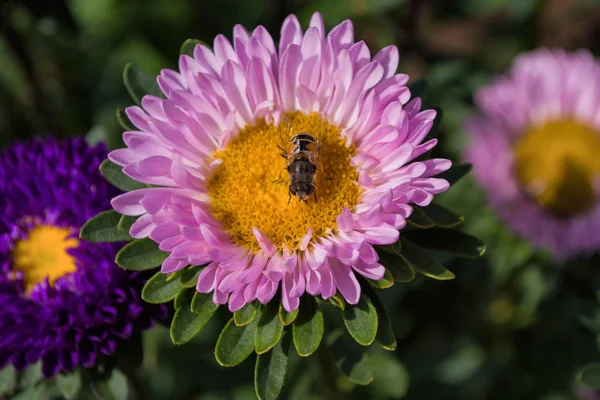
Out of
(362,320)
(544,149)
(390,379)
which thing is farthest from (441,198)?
(362,320)

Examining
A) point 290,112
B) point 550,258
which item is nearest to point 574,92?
point 550,258

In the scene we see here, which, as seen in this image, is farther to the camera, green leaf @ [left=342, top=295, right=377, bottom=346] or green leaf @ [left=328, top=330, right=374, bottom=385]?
green leaf @ [left=328, top=330, right=374, bottom=385]

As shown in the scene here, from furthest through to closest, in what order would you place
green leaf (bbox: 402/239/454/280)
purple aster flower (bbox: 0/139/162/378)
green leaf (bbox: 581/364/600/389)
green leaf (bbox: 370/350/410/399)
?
green leaf (bbox: 370/350/410/399), green leaf (bbox: 581/364/600/389), purple aster flower (bbox: 0/139/162/378), green leaf (bbox: 402/239/454/280)

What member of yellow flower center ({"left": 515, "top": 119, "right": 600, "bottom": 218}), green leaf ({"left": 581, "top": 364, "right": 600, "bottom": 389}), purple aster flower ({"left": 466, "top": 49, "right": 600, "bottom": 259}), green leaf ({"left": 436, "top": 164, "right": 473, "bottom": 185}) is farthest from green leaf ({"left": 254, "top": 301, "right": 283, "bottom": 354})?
yellow flower center ({"left": 515, "top": 119, "right": 600, "bottom": 218})

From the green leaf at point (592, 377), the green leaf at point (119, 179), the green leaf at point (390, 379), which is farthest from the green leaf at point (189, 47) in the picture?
the green leaf at point (592, 377)

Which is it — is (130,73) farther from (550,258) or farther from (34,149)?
(550,258)

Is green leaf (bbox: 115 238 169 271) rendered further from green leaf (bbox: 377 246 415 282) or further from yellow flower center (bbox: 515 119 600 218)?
yellow flower center (bbox: 515 119 600 218)

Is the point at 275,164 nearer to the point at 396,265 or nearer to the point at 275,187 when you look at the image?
the point at 275,187

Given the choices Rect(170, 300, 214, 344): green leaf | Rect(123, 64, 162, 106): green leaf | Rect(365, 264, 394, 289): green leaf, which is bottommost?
Rect(365, 264, 394, 289): green leaf
